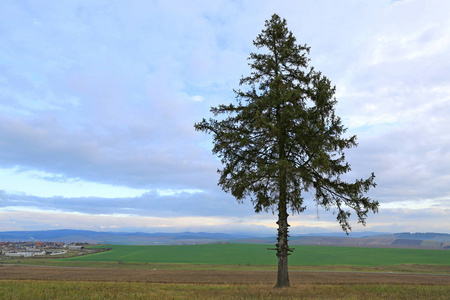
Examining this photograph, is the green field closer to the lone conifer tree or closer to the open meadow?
the open meadow

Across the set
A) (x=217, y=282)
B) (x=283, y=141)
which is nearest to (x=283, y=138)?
(x=283, y=141)

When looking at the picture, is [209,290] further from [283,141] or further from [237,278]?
[237,278]

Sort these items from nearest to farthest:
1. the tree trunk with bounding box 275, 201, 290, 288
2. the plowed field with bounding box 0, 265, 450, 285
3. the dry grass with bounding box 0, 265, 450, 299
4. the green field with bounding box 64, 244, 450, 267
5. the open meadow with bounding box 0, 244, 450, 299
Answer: the dry grass with bounding box 0, 265, 450, 299, the open meadow with bounding box 0, 244, 450, 299, the tree trunk with bounding box 275, 201, 290, 288, the plowed field with bounding box 0, 265, 450, 285, the green field with bounding box 64, 244, 450, 267

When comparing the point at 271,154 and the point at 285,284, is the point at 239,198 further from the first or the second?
the point at 285,284

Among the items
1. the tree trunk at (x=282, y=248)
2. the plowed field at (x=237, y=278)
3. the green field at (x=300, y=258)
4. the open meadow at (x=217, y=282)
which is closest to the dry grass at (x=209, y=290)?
the open meadow at (x=217, y=282)

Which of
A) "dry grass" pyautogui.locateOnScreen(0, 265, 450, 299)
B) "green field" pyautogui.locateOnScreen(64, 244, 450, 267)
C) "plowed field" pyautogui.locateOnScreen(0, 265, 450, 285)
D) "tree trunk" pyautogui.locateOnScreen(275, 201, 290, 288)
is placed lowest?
"green field" pyautogui.locateOnScreen(64, 244, 450, 267)

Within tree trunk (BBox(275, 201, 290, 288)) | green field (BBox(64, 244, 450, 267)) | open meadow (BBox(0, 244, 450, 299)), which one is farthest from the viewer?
green field (BBox(64, 244, 450, 267))

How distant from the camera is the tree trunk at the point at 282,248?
59.9 ft

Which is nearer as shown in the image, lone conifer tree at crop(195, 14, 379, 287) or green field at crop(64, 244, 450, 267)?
lone conifer tree at crop(195, 14, 379, 287)

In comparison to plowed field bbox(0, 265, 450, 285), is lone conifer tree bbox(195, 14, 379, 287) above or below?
above

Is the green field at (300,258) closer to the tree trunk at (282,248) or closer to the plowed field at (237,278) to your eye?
the plowed field at (237,278)

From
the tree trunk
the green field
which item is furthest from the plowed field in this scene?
the green field

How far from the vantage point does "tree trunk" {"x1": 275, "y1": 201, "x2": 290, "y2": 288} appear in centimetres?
1827

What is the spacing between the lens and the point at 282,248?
18.5 metres
